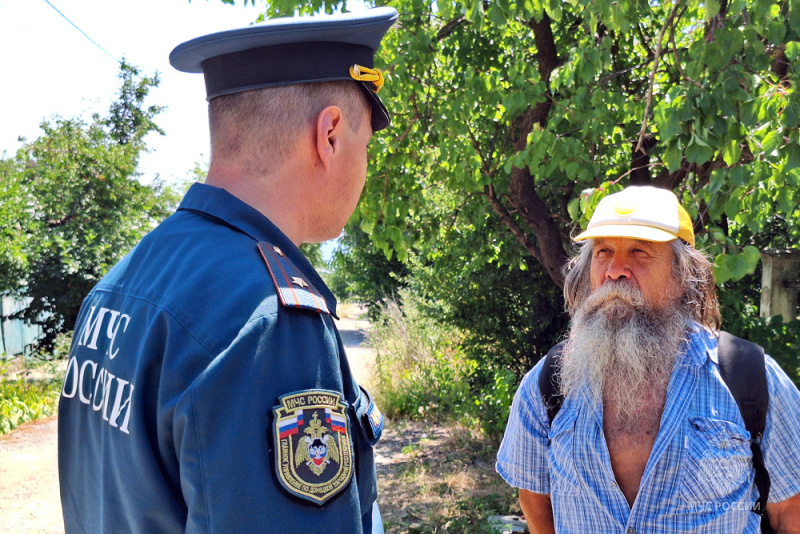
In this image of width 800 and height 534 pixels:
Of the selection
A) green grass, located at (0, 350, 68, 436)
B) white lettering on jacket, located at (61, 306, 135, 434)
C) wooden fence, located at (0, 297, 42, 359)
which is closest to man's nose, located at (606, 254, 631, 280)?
white lettering on jacket, located at (61, 306, 135, 434)

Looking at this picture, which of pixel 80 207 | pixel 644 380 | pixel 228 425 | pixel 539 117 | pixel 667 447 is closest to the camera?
pixel 228 425

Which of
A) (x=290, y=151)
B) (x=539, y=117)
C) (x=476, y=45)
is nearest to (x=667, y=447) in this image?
(x=290, y=151)

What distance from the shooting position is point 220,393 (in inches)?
35.3

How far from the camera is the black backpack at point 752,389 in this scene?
6.89 feet

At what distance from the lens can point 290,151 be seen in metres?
1.17

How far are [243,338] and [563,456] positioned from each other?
5.32 feet

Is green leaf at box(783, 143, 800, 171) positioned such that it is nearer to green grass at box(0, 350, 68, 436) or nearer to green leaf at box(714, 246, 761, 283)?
green leaf at box(714, 246, 761, 283)

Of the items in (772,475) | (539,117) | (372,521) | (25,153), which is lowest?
(772,475)

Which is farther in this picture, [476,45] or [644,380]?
[476,45]

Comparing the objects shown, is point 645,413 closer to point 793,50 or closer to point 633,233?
point 633,233

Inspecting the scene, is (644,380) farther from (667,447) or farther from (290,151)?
(290,151)

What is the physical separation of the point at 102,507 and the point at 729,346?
193cm

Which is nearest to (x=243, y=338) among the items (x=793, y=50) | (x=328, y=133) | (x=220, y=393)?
(x=220, y=393)

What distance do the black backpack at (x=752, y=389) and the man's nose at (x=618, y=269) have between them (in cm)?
39
